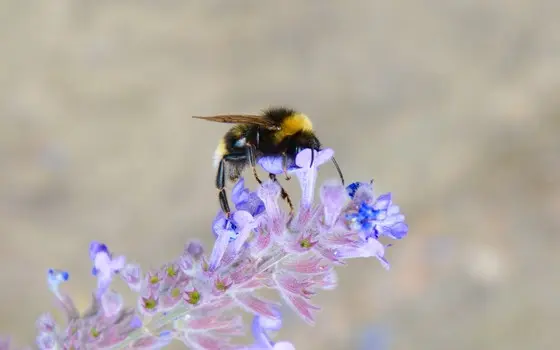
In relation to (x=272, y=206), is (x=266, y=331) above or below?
below

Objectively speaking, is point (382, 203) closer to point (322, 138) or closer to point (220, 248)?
point (220, 248)

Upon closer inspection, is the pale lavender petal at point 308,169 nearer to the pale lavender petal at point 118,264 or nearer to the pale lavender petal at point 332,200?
the pale lavender petal at point 332,200

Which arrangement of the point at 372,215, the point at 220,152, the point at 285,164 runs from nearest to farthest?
1. the point at 372,215
2. the point at 285,164
3. the point at 220,152

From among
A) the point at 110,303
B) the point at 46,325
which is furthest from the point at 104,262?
the point at 46,325

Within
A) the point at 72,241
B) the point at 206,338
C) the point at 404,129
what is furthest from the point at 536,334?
the point at 206,338

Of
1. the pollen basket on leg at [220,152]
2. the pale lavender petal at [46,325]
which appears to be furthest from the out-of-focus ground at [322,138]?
the pale lavender petal at [46,325]

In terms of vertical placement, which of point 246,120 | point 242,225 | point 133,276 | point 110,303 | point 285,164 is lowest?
point 110,303

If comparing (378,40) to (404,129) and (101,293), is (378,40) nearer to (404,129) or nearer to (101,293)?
(404,129)
